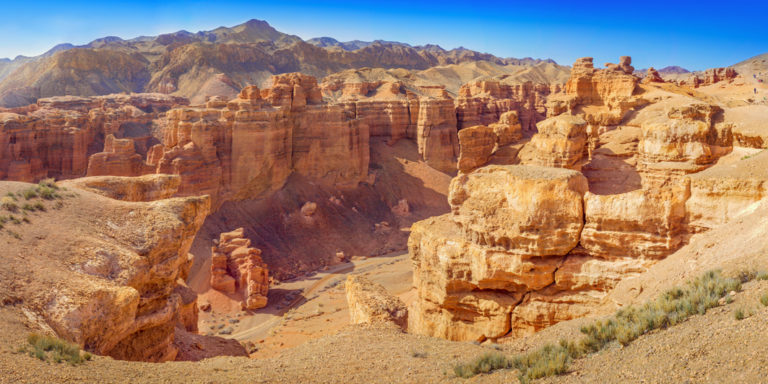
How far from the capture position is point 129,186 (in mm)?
20812

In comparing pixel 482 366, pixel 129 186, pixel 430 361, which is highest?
pixel 129 186

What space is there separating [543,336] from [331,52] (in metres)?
131

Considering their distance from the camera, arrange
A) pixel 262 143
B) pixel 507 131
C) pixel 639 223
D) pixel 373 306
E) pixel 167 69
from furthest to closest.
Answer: pixel 167 69 < pixel 262 143 < pixel 507 131 < pixel 373 306 < pixel 639 223

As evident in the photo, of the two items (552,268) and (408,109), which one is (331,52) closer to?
(408,109)

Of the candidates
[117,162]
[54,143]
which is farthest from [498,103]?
[54,143]

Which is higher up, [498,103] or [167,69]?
[167,69]

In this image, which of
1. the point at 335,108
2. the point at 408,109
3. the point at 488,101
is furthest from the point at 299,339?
the point at 488,101

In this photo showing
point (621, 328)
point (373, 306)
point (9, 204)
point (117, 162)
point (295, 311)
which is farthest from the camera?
point (117, 162)

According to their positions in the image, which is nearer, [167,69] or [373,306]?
[373,306]

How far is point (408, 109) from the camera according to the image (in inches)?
2271

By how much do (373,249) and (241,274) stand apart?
1371 cm

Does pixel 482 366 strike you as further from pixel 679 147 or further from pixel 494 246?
pixel 679 147

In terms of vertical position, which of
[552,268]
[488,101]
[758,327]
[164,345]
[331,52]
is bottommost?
[164,345]

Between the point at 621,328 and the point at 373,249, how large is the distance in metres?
33.8
